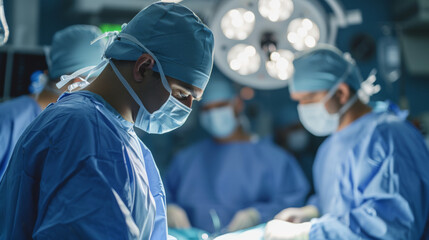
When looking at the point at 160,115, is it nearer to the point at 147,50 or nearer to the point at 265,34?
the point at 147,50

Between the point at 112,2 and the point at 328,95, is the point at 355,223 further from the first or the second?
the point at 112,2

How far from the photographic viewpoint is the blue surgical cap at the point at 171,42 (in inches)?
47.3

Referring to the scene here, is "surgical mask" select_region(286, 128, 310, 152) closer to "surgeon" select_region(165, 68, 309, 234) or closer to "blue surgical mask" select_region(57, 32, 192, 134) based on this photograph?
"surgeon" select_region(165, 68, 309, 234)

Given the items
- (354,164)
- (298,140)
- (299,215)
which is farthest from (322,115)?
(298,140)

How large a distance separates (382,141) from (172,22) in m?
1.01

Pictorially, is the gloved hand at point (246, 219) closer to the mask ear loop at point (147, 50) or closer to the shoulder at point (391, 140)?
the shoulder at point (391, 140)

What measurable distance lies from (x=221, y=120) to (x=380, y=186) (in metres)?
1.51

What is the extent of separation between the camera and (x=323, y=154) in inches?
89.0

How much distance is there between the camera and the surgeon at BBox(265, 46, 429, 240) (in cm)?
161

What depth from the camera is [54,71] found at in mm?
1877

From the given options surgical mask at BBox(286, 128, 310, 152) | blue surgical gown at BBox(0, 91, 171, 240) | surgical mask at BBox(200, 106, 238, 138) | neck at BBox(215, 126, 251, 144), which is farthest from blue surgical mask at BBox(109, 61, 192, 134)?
surgical mask at BBox(286, 128, 310, 152)

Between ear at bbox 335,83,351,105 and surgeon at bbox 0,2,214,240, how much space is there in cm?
97

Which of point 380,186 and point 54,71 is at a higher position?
point 54,71

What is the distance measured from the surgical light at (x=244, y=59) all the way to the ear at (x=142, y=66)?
2.02 ft
